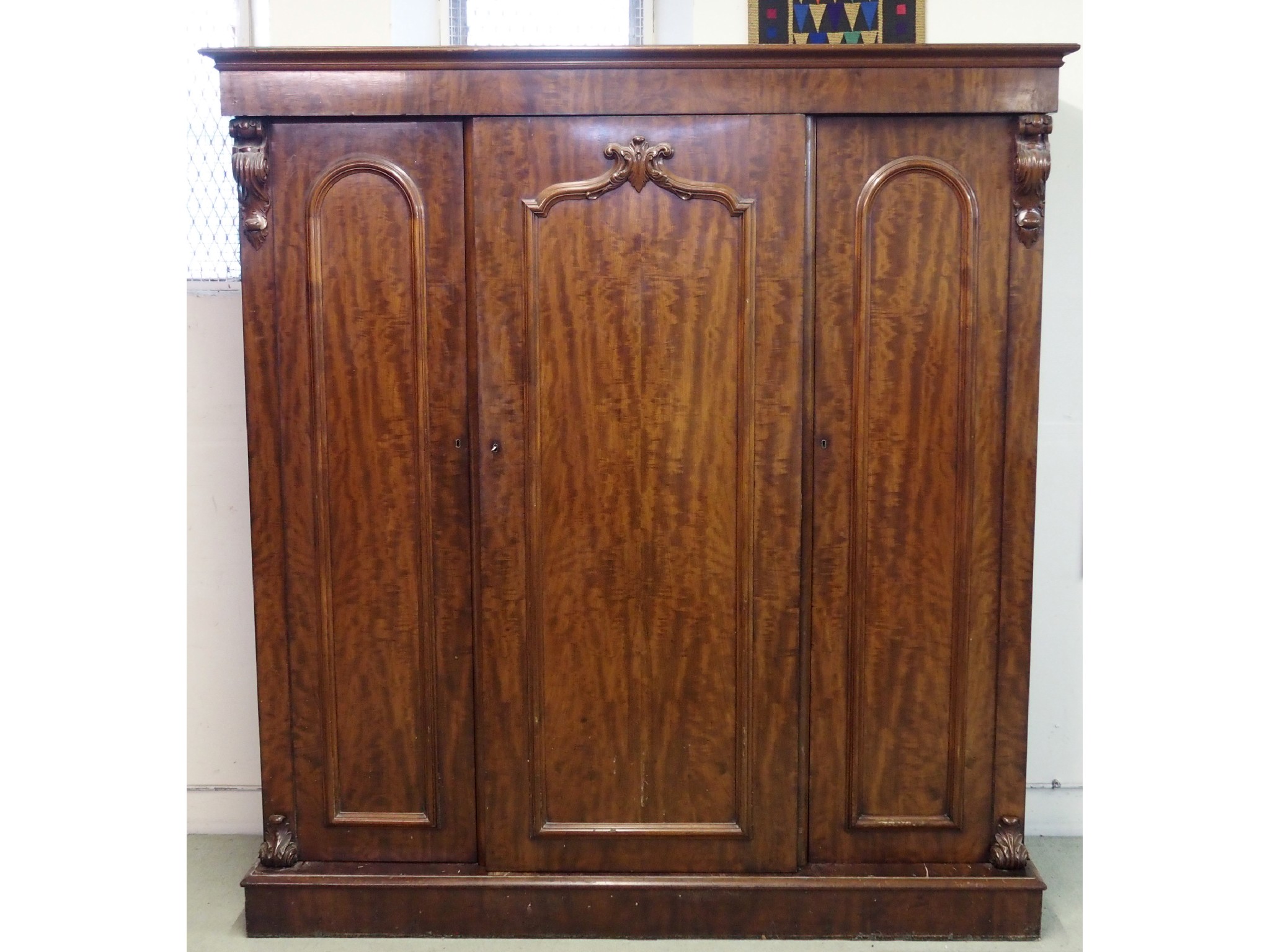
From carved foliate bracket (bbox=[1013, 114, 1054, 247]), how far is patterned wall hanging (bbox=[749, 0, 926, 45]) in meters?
0.58

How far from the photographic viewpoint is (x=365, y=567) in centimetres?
200

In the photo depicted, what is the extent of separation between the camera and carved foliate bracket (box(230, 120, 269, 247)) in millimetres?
1907

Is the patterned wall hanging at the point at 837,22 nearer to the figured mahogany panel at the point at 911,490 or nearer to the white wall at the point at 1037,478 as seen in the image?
the white wall at the point at 1037,478

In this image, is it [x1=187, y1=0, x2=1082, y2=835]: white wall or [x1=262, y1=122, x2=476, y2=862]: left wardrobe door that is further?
[x1=187, y1=0, x2=1082, y2=835]: white wall

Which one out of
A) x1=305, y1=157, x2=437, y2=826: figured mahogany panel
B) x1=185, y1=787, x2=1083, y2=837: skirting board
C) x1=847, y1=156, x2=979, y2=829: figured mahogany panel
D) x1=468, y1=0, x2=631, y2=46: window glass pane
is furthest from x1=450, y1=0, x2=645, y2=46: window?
x1=185, y1=787, x2=1083, y2=837: skirting board

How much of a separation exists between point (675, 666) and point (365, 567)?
2.40 ft

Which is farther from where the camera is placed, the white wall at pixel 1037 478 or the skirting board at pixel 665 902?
the white wall at pixel 1037 478

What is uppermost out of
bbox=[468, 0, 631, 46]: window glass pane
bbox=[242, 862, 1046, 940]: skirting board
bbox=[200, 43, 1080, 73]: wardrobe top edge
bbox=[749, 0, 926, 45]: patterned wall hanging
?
bbox=[468, 0, 631, 46]: window glass pane

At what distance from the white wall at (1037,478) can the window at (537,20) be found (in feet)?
0.29

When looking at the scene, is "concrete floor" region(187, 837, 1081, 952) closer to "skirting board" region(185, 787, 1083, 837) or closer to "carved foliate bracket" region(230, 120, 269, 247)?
"skirting board" region(185, 787, 1083, 837)

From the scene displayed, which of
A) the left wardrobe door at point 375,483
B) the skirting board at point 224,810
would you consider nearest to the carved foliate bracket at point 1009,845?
the left wardrobe door at point 375,483

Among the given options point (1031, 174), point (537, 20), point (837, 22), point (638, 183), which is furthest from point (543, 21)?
point (1031, 174)

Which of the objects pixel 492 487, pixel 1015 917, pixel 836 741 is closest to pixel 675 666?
pixel 836 741

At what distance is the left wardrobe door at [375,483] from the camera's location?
6.32 ft
